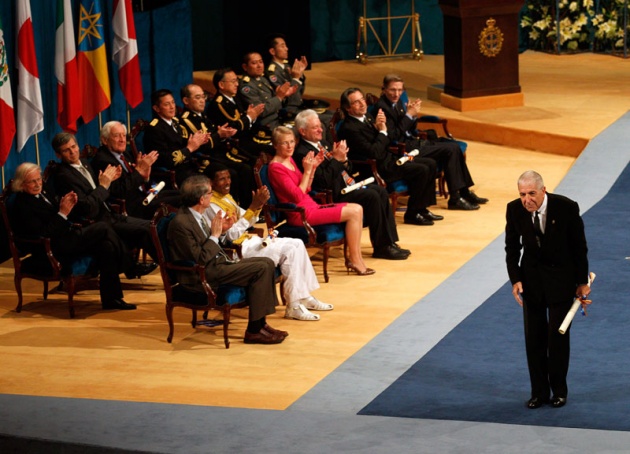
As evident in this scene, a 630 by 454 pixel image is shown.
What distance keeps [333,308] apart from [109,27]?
3637mm

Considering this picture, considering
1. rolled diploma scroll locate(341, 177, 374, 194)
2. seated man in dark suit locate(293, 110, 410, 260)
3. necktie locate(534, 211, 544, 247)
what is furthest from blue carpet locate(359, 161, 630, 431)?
rolled diploma scroll locate(341, 177, 374, 194)

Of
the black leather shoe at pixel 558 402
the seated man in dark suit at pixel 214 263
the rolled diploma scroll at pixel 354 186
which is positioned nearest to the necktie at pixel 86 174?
the seated man in dark suit at pixel 214 263

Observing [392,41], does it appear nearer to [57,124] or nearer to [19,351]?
[57,124]

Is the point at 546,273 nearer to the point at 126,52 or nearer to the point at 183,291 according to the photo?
the point at 183,291

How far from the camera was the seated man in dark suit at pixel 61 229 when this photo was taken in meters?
7.95

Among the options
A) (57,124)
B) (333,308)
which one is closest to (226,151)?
(57,124)

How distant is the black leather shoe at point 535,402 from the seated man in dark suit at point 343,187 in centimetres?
290

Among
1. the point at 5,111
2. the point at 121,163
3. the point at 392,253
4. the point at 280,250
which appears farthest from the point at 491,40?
the point at 280,250

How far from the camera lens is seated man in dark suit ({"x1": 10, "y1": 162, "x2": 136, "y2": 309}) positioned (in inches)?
313

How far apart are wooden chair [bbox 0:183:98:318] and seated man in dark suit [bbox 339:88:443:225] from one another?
2.48 meters

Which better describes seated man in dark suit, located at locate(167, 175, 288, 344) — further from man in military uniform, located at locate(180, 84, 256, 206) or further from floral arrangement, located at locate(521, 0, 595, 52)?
floral arrangement, located at locate(521, 0, 595, 52)

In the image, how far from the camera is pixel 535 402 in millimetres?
6125

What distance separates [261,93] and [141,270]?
8.11 ft

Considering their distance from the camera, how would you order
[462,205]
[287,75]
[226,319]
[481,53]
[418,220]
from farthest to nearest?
[481,53]
[287,75]
[462,205]
[418,220]
[226,319]
